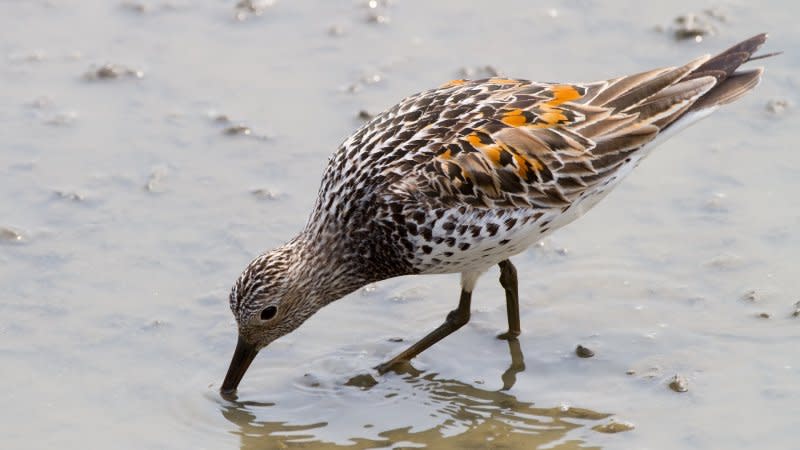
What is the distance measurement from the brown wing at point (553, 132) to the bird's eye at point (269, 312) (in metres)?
1.25

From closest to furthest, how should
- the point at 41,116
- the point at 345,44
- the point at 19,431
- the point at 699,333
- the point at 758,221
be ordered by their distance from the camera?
the point at 19,431 < the point at 699,333 < the point at 758,221 < the point at 41,116 < the point at 345,44

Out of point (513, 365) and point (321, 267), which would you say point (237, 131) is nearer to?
point (321, 267)

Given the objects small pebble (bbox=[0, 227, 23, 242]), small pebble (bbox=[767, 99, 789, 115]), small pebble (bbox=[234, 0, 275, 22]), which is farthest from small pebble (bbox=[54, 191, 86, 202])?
small pebble (bbox=[767, 99, 789, 115])

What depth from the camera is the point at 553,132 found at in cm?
955

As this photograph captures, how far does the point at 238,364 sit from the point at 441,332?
1536mm

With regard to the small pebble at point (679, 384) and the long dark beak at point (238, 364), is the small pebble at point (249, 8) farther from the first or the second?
the small pebble at point (679, 384)

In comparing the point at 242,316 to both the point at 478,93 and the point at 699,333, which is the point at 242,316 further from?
the point at 699,333

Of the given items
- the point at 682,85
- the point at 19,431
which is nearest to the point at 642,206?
the point at 682,85

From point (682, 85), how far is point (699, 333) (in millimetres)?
1852

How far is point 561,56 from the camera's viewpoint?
13.0 m

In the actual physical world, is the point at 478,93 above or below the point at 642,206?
above

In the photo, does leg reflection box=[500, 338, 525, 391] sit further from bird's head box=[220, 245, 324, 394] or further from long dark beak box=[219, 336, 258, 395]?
long dark beak box=[219, 336, 258, 395]

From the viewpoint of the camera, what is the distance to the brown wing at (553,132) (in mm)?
9320

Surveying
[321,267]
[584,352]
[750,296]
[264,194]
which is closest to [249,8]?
[264,194]
